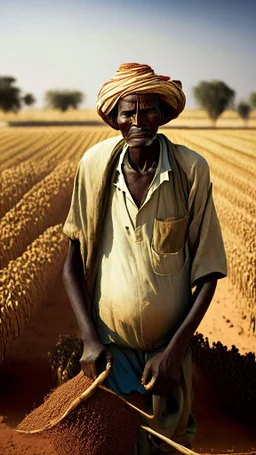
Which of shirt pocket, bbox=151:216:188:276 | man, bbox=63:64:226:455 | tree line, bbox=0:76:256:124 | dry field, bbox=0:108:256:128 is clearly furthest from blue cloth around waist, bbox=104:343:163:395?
tree line, bbox=0:76:256:124

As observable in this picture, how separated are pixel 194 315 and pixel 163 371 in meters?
0.27

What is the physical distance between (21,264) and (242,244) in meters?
4.26

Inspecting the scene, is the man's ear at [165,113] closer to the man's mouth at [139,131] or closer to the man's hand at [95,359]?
the man's mouth at [139,131]

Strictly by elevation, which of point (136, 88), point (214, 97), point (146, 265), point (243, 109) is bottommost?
point (243, 109)

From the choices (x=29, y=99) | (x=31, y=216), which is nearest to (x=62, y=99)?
(x=29, y=99)

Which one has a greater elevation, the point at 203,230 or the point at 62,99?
Answer: the point at 203,230

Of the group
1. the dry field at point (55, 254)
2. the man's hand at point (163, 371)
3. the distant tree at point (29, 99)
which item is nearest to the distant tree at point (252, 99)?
the distant tree at point (29, 99)

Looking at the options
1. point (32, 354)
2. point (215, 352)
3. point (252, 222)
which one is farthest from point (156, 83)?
point (252, 222)

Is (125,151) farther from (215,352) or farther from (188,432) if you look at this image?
(215,352)

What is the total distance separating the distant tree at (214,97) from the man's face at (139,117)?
211 ft

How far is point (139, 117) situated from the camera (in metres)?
2.29

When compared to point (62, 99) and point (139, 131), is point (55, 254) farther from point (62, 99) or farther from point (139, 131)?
point (62, 99)

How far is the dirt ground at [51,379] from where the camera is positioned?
457cm

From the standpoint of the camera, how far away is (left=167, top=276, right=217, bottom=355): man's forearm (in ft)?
7.72
